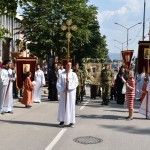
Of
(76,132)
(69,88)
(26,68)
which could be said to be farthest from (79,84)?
(76,132)

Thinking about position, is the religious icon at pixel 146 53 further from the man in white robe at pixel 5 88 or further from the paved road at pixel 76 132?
the man in white robe at pixel 5 88

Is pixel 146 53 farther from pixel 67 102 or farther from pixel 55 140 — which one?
pixel 55 140

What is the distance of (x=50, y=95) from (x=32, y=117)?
7035mm

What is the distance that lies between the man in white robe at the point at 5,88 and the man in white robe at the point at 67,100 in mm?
3189

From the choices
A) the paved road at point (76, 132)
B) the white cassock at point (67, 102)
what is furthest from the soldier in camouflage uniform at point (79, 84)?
the white cassock at point (67, 102)

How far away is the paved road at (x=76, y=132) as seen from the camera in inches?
338

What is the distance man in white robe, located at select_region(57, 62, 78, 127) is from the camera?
11023 mm

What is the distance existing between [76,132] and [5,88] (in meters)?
4.62

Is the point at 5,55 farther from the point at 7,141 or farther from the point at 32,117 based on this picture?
the point at 7,141

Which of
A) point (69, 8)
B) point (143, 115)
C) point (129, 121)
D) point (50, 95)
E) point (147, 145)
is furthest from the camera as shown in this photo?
point (69, 8)

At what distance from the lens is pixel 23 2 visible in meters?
14.5

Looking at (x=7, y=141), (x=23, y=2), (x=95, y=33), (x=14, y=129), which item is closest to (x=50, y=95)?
(x=23, y=2)

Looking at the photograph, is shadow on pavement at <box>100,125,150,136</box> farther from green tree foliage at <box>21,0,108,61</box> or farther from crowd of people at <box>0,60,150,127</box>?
green tree foliage at <box>21,0,108,61</box>

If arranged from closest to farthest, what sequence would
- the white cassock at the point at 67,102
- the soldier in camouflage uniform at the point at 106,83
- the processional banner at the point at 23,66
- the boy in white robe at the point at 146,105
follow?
the white cassock at the point at 67,102, the boy in white robe at the point at 146,105, the soldier in camouflage uniform at the point at 106,83, the processional banner at the point at 23,66
